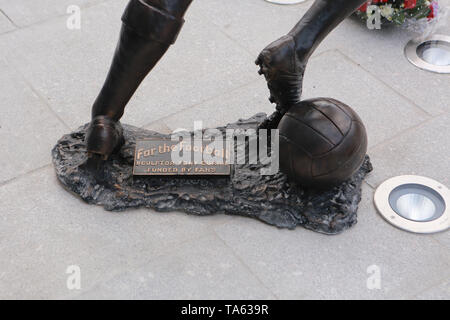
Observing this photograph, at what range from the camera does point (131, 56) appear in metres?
2.52

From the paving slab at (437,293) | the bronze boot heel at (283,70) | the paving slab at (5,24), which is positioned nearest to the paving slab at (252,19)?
the bronze boot heel at (283,70)

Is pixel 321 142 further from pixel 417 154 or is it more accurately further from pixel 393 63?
pixel 393 63

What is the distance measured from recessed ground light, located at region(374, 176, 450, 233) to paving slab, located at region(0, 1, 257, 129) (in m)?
1.06

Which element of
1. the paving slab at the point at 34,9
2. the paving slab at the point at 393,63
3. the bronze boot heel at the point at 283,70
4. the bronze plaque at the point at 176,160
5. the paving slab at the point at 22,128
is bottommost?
the paving slab at the point at 22,128

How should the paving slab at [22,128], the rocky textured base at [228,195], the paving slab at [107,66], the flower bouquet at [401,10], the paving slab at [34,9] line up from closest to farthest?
the rocky textured base at [228,195] < the paving slab at [22,128] < the paving slab at [107,66] < the flower bouquet at [401,10] < the paving slab at [34,9]

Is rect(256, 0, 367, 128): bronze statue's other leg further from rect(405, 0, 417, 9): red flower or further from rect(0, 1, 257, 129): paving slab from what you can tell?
rect(405, 0, 417, 9): red flower

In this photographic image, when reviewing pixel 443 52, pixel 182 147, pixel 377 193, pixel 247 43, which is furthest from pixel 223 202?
pixel 443 52

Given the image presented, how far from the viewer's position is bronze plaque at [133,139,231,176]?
282 centimetres

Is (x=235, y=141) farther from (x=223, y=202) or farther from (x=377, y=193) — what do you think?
(x=377, y=193)

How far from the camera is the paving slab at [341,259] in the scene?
98.5 inches

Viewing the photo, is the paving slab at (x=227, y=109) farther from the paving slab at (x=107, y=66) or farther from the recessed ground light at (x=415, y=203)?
the recessed ground light at (x=415, y=203)

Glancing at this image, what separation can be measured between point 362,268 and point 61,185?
135 cm

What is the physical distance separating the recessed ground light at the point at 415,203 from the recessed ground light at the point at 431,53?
99 centimetres

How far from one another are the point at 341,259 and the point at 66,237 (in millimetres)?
1123
